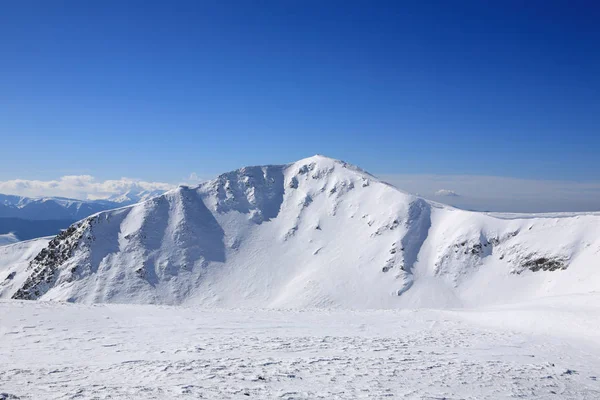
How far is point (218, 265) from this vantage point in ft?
349

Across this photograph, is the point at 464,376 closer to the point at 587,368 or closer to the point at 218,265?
the point at 587,368

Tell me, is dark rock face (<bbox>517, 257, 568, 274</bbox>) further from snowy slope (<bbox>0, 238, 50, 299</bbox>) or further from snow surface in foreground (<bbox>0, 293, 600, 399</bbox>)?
snowy slope (<bbox>0, 238, 50, 299</bbox>)

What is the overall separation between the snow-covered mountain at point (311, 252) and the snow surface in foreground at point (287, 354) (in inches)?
2090

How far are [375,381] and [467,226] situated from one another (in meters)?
92.2

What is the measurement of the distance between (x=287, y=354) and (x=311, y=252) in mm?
92984

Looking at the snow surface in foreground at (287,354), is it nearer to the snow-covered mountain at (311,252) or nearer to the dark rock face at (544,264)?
the snow-covered mountain at (311,252)

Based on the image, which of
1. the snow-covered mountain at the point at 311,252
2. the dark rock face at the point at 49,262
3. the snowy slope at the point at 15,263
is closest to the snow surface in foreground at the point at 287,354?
the snow-covered mountain at the point at 311,252

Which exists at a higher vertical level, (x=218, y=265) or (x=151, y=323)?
(x=151, y=323)

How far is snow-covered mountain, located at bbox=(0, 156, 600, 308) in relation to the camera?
267ft

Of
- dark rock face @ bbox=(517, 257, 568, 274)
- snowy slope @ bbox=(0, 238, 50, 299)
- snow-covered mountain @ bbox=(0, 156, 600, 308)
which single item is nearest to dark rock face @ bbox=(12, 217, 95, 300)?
snow-covered mountain @ bbox=(0, 156, 600, 308)

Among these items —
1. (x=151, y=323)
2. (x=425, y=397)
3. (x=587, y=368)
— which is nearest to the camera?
(x=425, y=397)

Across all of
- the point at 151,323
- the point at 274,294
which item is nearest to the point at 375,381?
the point at 151,323

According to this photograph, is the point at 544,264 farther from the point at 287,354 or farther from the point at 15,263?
the point at 15,263

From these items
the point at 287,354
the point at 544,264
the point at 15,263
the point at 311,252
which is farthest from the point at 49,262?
the point at 544,264
